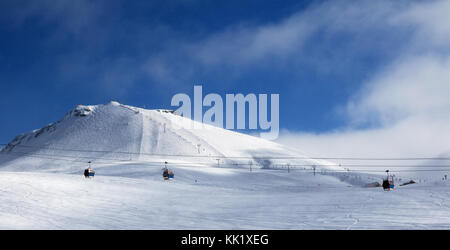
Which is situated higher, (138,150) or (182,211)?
(138,150)

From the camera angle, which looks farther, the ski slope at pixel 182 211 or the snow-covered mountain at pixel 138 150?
the snow-covered mountain at pixel 138 150

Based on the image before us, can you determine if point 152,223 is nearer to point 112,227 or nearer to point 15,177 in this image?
point 112,227

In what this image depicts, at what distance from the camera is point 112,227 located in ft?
59.7

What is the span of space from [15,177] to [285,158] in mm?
160424

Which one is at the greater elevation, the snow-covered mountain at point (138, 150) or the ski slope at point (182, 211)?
the snow-covered mountain at point (138, 150)

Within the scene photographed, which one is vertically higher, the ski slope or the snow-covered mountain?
the snow-covered mountain

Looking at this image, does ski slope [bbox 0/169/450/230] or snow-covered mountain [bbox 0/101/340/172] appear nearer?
ski slope [bbox 0/169/450/230]

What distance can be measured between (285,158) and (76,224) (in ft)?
561

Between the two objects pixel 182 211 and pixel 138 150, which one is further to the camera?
pixel 138 150
